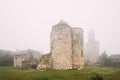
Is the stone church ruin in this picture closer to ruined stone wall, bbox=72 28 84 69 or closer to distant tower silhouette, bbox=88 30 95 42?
ruined stone wall, bbox=72 28 84 69

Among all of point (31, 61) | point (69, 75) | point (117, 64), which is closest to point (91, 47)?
point (117, 64)

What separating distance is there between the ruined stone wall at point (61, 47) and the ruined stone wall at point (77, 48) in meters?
0.96

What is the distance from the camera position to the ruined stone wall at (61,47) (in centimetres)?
3459

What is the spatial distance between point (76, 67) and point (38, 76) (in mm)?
11514

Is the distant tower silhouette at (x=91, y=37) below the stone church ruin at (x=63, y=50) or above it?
above

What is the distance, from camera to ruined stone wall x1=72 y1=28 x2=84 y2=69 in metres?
36.2

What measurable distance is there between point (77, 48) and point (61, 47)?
294cm

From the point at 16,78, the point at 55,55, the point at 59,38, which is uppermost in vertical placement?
the point at 59,38

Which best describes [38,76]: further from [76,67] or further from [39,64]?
[76,67]

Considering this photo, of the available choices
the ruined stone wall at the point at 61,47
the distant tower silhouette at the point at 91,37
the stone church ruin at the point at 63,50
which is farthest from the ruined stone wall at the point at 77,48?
the distant tower silhouette at the point at 91,37

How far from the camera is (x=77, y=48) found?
36406 mm

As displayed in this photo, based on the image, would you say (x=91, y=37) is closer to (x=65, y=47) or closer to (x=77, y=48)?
(x=77, y=48)

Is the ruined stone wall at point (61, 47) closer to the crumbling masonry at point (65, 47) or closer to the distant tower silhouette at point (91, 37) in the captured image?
the crumbling masonry at point (65, 47)

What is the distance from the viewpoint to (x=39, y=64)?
3506 centimetres
